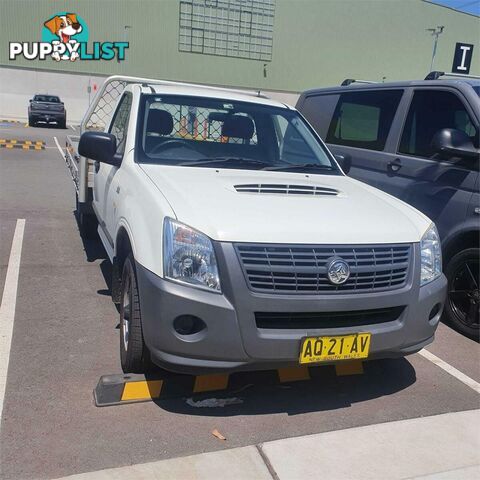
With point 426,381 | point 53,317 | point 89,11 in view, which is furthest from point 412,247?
point 89,11

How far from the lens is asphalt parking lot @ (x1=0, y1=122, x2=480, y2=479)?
2648 millimetres

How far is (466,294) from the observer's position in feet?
14.4

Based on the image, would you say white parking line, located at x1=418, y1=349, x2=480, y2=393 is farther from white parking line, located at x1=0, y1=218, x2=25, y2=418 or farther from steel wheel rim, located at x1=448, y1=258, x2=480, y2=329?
white parking line, located at x1=0, y1=218, x2=25, y2=418

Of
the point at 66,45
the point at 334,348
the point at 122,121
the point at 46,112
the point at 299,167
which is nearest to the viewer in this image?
the point at 334,348

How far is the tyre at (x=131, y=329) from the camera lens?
3.05 m

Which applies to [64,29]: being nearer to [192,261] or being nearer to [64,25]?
[64,25]

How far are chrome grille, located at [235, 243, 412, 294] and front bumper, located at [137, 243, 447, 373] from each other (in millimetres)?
45

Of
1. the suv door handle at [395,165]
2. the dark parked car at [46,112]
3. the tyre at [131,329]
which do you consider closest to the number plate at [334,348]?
the tyre at [131,329]

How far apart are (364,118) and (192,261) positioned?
3.61 metres

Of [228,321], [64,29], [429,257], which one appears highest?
[64,29]

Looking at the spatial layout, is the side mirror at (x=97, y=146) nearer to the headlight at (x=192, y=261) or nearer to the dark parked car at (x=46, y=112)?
the headlight at (x=192, y=261)

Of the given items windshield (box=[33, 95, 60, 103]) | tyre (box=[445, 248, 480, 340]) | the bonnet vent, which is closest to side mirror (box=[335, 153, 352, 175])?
the bonnet vent

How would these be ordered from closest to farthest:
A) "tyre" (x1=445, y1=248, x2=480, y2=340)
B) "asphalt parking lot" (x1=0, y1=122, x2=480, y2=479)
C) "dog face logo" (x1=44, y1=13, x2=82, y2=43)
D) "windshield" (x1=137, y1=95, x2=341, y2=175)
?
"asphalt parking lot" (x1=0, y1=122, x2=480, y2=479) → "windshield" (x1=137, y1=95, x2=341, y2=175) → "tyre" (x1=445, y1=248, x2=480, y2=340) → "dog face logo" (x1=44, y1=13, x2=82, y2=43)

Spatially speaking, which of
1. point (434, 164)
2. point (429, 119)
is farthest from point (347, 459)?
point (429, 119)
